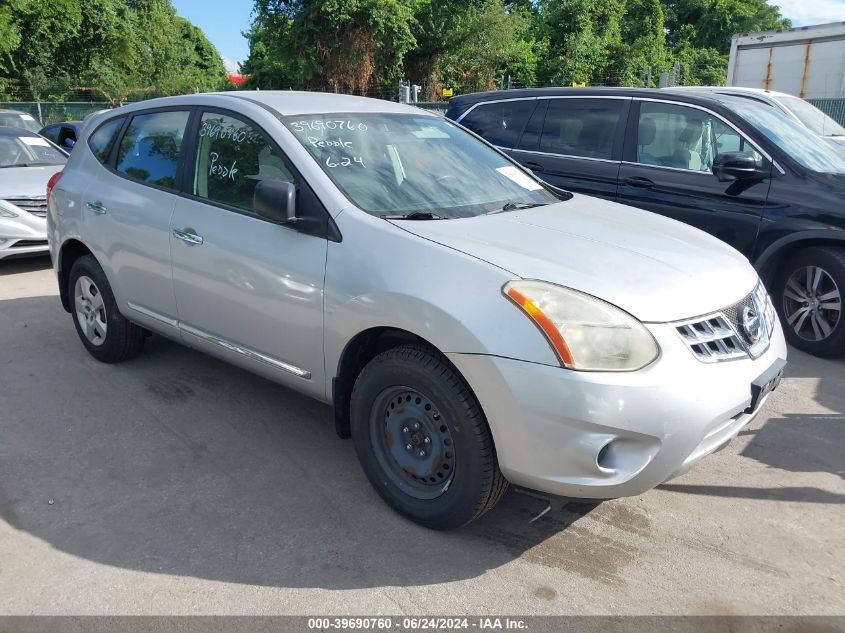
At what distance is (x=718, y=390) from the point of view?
2664 millimetres

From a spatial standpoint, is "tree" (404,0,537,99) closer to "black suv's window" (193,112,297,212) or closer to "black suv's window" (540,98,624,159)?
"black suv's window" (540,98,624,159)

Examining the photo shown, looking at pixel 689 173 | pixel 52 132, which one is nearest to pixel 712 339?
pixel 689 173

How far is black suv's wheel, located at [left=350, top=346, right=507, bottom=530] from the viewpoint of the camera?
2.76 m

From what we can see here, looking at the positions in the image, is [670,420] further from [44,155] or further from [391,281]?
[44,155]

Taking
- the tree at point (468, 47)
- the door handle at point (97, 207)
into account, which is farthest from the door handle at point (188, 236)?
the tree at point (468, 47)

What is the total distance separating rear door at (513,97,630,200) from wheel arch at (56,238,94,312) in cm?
369

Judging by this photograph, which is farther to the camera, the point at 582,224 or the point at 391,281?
the point at 582,224

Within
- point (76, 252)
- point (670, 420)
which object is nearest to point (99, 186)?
point (76, 252)

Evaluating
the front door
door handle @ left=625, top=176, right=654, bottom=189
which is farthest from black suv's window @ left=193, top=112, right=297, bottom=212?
door handle @ left=625, top=176, right=654, bottom=189

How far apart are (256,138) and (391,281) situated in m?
1.27

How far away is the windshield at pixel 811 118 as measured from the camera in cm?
934

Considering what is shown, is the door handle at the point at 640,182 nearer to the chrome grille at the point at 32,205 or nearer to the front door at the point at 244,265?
the front door at the point at 244,265

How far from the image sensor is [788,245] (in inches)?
206

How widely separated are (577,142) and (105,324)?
4.03m
